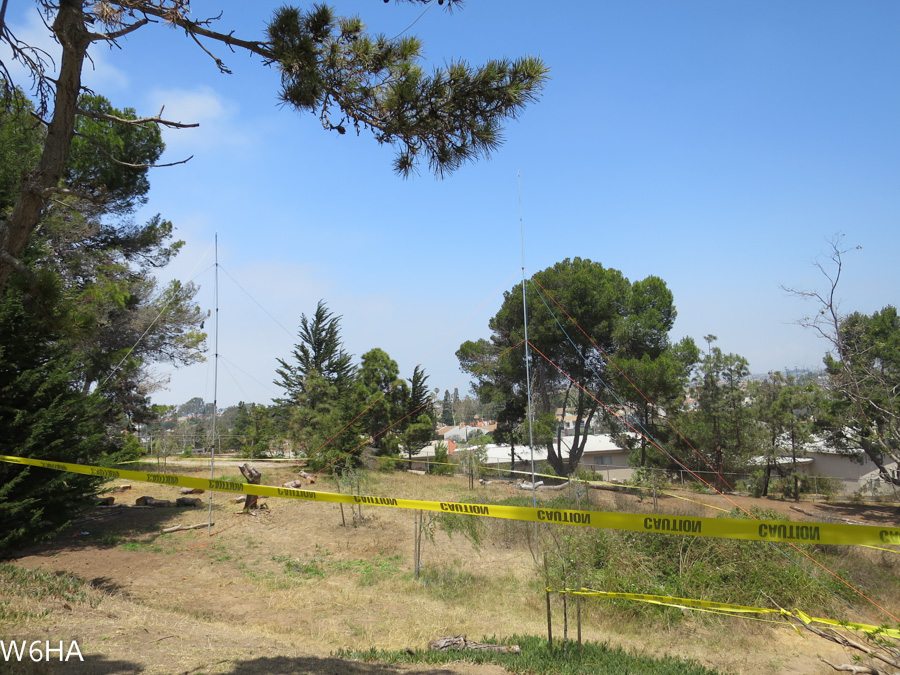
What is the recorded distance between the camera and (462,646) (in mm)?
5816

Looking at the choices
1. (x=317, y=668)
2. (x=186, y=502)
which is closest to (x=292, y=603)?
(x=317, y=668)

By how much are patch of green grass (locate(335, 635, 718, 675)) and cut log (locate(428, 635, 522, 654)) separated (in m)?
0.13

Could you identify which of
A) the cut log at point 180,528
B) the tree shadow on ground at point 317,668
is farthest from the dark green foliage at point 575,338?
the tree shadow on ground at point 317,668

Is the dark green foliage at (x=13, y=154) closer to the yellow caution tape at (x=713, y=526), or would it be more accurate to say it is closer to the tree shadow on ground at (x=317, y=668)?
the tree shadow on ground at (x=317, y=668)

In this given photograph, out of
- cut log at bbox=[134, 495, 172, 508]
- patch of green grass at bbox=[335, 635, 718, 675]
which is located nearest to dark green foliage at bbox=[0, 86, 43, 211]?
patch of green grass at bbox=[335, 635, 718, 675]

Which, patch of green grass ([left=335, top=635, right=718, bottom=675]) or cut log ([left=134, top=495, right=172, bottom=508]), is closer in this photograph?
patch of green grass ([left=335, top=635, right=718, bottom=675])

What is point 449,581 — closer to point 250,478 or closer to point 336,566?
point 336,566

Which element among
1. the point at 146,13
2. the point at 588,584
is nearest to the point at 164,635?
the point at 588,584

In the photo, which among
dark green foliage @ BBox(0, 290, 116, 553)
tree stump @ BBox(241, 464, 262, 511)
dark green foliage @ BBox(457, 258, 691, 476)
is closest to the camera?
dark green foliage @ BBox(0, 290, 116, 553)

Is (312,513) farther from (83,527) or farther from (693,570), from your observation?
(693,570)

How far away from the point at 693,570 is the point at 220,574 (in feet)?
25.2

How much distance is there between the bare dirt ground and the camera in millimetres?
5148

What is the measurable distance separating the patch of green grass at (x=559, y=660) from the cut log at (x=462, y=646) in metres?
0.13

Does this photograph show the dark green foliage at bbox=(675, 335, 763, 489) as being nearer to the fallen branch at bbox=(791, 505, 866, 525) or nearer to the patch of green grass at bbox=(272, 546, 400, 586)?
the fallen branch at bbox=(791, 505, 866, 525)
